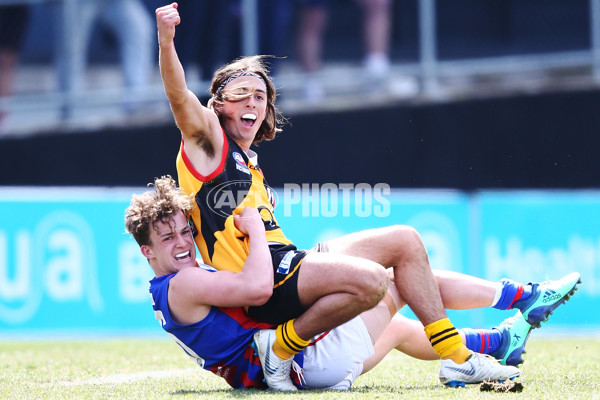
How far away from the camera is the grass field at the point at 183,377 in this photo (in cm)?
453

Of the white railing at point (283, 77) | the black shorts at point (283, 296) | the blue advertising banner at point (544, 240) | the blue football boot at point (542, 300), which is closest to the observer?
the black shorts at point (283, 296)

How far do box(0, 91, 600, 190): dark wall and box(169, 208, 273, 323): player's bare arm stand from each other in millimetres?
6142

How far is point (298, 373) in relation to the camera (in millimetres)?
4773

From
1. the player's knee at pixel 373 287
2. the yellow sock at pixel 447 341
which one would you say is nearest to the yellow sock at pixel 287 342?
the player's knee at pixel 373 287

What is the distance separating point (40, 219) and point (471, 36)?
534 cm

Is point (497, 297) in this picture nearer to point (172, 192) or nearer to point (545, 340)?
point (172, 192)

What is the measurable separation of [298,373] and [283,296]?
0.43 metres

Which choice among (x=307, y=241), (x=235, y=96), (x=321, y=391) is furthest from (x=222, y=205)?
(x=307, y=241)

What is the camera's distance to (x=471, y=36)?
10.8m

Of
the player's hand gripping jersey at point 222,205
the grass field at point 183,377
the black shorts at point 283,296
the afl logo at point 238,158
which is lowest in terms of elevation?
the grass field at point 183,377

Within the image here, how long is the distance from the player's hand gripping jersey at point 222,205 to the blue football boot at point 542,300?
4.75 feet

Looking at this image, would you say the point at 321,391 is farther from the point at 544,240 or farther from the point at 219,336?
the point at 544,240

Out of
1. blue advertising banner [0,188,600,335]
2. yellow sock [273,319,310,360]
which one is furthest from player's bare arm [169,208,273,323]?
blue advertising banner [0,188,600,335]

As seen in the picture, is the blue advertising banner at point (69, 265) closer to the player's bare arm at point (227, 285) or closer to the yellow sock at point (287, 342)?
the player's bare arm at point (227, 285)
